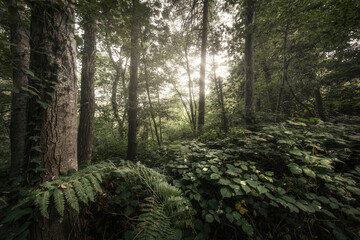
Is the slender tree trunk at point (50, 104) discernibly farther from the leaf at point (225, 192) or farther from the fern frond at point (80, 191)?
the leaf at point (225, 192)

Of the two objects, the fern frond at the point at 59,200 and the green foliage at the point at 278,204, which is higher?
the fern frond at the point at 59,200

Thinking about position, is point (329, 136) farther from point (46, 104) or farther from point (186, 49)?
point (186, 49)

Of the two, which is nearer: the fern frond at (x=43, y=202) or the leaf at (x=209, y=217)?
the fern frond at (x=43, y=202)

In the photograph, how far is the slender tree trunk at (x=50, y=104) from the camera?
135 cm

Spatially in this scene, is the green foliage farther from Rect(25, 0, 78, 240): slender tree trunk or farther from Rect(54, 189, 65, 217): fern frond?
Rect(25, 0, 78, 240): slender tree trunk

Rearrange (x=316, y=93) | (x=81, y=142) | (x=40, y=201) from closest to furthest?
(x=40, y=201)
(x=81, y=142)
(x=316, y=93)

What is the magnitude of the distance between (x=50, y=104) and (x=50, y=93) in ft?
0.41

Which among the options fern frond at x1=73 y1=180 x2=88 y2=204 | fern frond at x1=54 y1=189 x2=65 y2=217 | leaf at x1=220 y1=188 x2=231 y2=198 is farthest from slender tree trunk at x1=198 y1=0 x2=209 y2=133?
fern frond at x1=54 y1=189 x2=65 y2=217

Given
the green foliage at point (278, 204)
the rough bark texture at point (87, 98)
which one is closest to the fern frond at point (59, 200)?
the green foliage at point (278, 204)

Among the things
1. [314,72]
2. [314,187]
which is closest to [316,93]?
[314,72]

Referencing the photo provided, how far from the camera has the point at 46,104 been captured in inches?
55.3

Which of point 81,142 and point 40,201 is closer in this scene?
point 40,201

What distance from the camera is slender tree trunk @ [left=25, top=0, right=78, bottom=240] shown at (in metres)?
1.35

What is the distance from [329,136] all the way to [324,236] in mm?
1682
